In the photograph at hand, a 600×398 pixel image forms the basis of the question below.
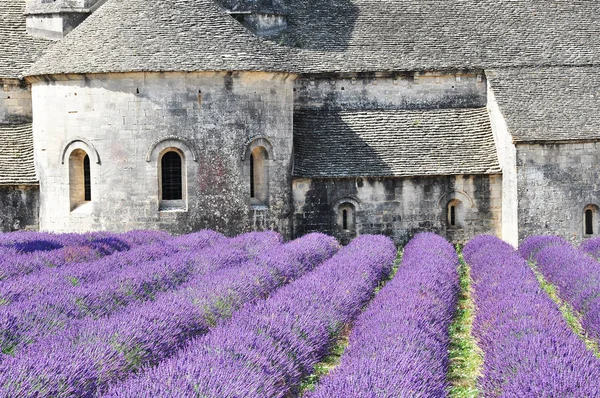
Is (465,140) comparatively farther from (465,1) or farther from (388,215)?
(465,1)

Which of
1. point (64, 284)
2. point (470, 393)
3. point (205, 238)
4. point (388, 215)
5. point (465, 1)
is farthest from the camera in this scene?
point (465, 1)

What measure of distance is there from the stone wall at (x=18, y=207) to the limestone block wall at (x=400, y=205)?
6.26 m

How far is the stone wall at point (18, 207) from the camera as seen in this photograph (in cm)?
2233

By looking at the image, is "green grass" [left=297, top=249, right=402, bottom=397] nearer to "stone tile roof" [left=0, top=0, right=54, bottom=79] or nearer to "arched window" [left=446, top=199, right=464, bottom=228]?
"arched window" [left=446, top=199, right=464, bottom=228]

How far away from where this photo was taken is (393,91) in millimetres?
24969

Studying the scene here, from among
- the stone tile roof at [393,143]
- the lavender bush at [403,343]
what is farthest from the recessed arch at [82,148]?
the lavender bush at [403,343]

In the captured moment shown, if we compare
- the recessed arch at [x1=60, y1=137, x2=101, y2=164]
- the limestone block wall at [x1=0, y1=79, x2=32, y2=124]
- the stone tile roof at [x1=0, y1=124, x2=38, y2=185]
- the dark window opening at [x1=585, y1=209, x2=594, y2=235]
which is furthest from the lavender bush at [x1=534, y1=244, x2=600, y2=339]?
the limestone block wall at [x1=0, y1=79, x2=32, y2=124]

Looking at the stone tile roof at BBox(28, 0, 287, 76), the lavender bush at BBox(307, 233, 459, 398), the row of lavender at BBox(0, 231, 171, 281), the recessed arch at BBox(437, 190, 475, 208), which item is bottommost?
the lavender bush at BBox(307, 233, 459, 398)

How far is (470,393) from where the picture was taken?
31.1 ft

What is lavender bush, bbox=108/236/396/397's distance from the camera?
7.50 m

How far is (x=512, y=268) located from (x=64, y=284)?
6.89 metres

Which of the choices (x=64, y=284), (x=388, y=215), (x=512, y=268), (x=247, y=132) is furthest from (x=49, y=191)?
(x=512, y=268)

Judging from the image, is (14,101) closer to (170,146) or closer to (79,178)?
(79,178)

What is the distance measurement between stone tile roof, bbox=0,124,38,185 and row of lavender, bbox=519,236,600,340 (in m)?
11.7
